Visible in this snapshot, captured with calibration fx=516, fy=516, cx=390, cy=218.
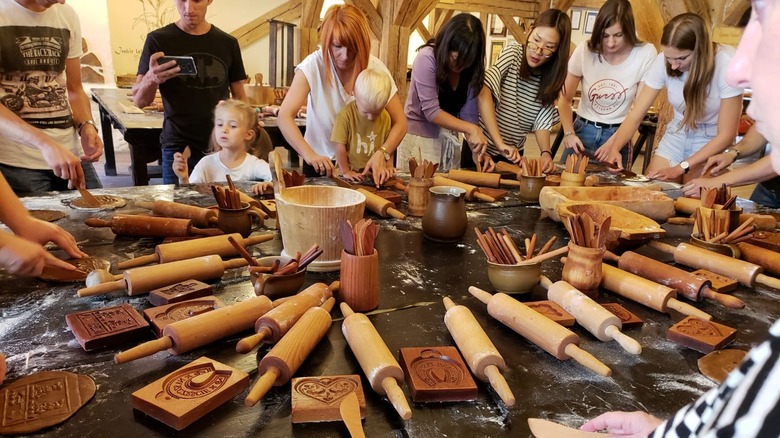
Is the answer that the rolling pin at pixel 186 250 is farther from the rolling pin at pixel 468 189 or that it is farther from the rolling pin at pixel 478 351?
the rolling pin at pixel 468 189

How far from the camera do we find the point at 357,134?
310 cm

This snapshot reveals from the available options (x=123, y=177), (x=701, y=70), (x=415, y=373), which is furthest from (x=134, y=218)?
(x=123, y=177)

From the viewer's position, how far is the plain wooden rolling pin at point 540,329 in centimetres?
115

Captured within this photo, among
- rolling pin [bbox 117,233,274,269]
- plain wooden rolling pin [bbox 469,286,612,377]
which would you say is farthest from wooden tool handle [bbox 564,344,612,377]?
rolling pin [bbox 117,233,274,269]

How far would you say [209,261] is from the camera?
1.54 metres

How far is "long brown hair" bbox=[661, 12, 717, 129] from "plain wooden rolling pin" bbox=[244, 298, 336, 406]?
3017 millimetres

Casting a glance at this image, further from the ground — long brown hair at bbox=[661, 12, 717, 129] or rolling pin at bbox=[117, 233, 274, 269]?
long brown hair at bbox=[661, 12, 717, 129]

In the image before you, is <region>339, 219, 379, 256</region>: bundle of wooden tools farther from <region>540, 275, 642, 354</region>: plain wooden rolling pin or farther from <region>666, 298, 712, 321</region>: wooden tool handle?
<region>666, 298, 712, 321</region>: wooden tool handle

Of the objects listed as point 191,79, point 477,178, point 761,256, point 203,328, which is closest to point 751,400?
point 203,328

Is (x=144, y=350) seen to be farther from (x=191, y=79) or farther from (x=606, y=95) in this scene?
(x=606, y=95)

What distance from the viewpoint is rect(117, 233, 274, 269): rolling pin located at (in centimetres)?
157

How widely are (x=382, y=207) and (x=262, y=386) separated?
131 cm

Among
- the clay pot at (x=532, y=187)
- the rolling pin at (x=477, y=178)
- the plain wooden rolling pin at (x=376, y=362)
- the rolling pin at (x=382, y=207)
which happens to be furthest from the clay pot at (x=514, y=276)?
the rolling pin at (x=477, y=178)

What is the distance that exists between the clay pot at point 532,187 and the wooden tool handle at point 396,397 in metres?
1.78
